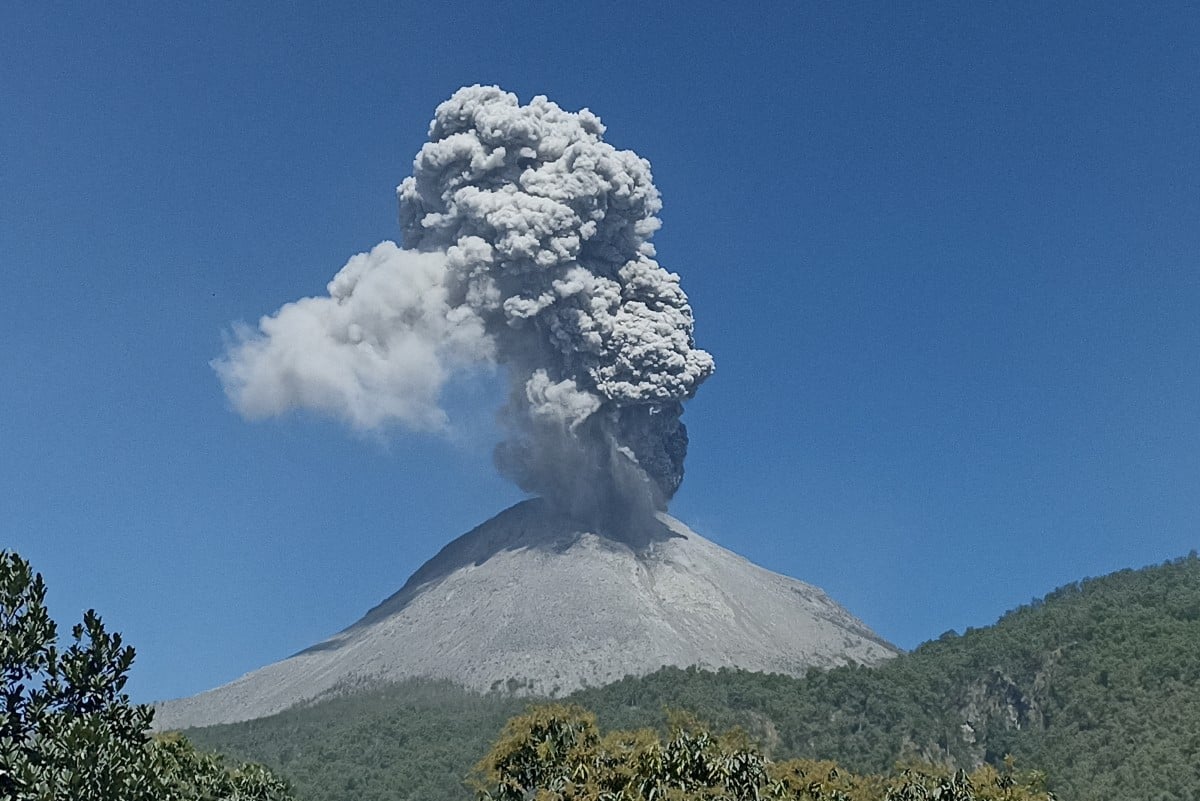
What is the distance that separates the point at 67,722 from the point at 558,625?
120 metres

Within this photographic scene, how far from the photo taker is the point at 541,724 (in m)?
36.3

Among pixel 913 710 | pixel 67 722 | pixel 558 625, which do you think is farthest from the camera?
pixel 558 625

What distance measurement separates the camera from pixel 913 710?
107 m

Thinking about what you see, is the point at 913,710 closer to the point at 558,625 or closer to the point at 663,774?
the point at 558,625

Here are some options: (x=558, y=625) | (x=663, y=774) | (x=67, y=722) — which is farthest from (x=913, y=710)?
(x=67, y=722)

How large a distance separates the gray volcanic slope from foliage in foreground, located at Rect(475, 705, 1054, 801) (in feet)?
304

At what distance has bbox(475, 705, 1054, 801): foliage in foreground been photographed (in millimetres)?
29703

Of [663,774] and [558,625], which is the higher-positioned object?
[558,625]

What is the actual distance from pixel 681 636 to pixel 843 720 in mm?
35278

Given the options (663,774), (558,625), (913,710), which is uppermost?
(558,625)

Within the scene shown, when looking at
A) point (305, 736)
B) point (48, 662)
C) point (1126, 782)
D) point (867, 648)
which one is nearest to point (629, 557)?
point (867, 648)

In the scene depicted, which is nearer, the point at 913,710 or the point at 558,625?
the point at 913,710

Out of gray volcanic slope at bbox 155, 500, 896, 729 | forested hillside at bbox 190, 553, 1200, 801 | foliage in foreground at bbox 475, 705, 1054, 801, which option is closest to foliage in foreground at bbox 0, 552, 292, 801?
foliage in foreground at bbox 475, 705, 1054, 801

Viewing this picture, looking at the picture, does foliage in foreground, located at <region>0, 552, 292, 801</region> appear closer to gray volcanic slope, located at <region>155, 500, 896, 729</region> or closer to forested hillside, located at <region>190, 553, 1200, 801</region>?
forested hillside, located at <region>190, 553, 1200, 801</region>
